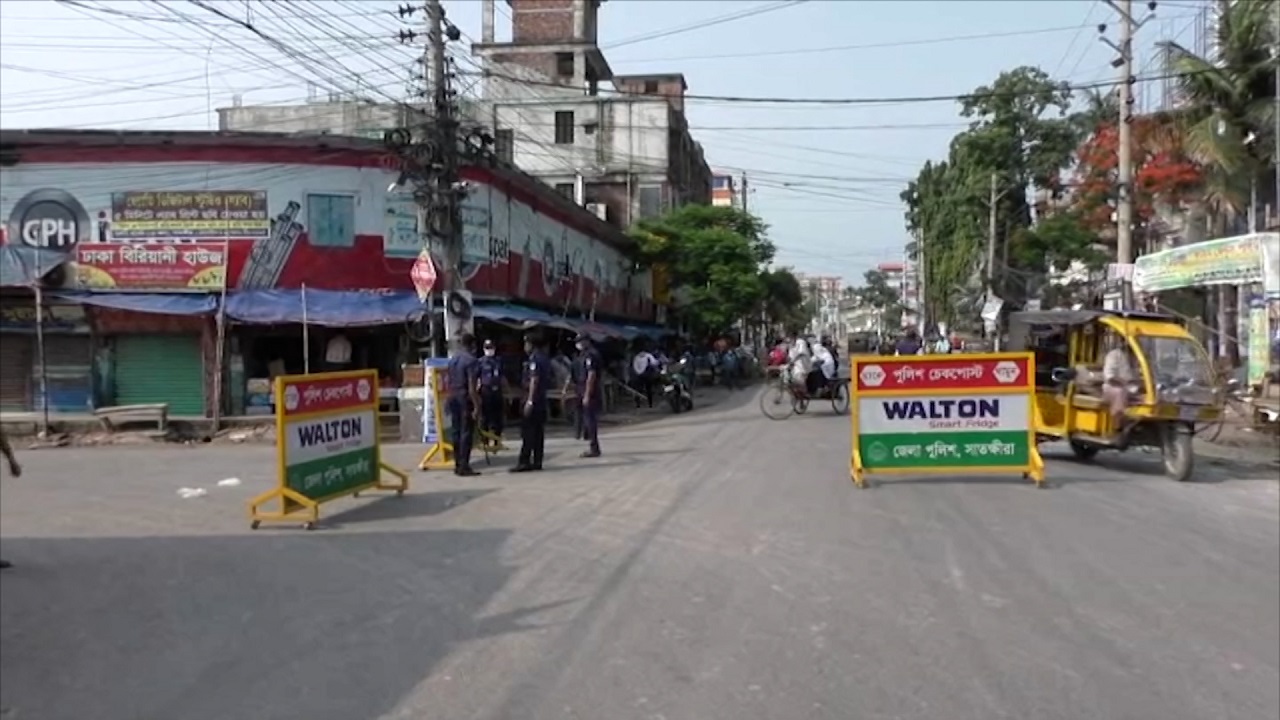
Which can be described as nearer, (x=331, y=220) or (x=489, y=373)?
(x=489, y=373)

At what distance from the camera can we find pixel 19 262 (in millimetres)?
23688

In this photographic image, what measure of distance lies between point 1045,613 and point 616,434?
15.6m

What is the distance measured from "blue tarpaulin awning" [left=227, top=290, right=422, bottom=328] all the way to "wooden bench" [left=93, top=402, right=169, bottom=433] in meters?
2.20

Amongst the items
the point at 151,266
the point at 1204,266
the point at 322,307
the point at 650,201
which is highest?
the point at 650,201

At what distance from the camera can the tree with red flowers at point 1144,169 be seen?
1224 inches

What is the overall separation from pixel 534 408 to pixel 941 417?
5095 mm

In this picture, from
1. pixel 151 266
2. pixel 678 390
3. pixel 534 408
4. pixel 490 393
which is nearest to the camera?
pixel 534 408

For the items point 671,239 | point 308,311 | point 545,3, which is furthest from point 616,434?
point 545,3

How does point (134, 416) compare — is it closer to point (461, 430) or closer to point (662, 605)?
point (461, 430)

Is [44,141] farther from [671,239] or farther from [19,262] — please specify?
[671,239]

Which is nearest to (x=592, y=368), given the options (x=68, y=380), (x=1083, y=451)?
(x=1083, y=451)

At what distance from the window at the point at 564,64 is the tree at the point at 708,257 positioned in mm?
18209

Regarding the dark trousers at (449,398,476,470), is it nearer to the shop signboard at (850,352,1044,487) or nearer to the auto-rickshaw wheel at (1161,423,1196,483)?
the shop signboard at (850,352,1044,487)

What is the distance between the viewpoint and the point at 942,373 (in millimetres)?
14102
